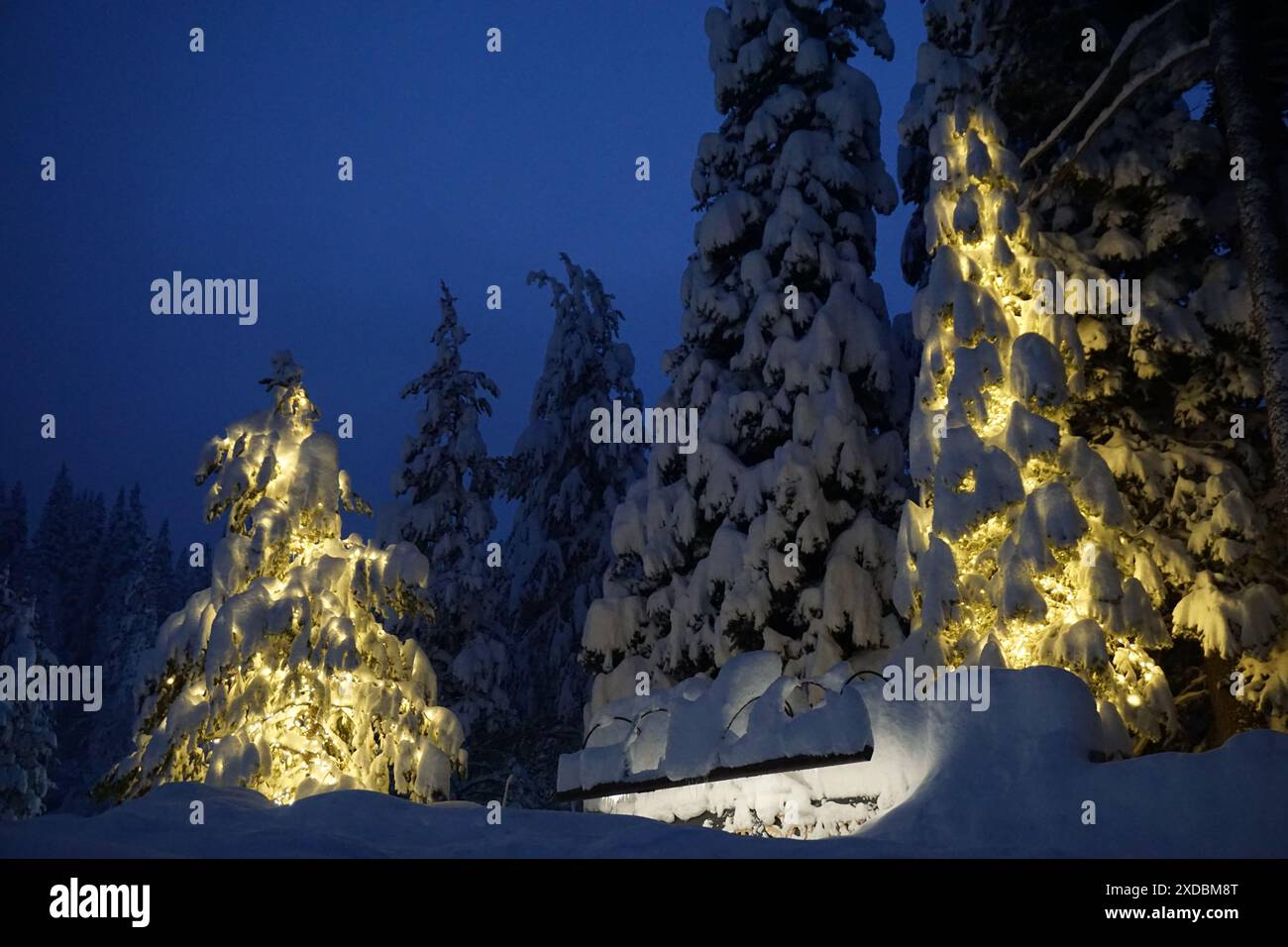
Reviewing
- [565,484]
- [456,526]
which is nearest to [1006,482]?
[456,526]

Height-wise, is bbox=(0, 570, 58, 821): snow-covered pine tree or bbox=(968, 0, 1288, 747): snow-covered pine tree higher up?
bbox=(968, 0, 1288, 747): snow-covered pine tree

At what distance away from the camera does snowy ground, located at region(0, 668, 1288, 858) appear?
389 cm

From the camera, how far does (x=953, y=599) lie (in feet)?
32.7

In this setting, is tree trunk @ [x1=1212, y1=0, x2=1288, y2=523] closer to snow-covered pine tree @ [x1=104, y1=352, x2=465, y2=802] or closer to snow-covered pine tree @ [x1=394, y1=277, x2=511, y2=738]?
snow-covered pine tree @ [x1=104, y1=352, x2=465, y2=802]

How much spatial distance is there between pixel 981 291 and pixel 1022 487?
2.09 m

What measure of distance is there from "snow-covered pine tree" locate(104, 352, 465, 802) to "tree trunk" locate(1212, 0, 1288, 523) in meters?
8.87

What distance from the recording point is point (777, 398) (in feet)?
52.4

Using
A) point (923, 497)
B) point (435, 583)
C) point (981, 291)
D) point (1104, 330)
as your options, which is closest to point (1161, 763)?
point (923, 497)

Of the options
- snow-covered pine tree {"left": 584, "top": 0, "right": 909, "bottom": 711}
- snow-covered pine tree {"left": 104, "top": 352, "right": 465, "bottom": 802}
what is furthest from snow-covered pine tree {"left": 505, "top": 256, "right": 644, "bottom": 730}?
snow-covered pine tree {"left": 104, "top": 352, "right": 465, "bottom": 802}

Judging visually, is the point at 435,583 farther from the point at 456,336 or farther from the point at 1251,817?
the point at 1251,817

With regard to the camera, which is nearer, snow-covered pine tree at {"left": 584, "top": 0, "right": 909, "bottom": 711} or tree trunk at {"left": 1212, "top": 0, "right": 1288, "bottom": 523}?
tree trunk at {"left": 1212, "top": 0, "right": 1288, "bottom": 523}

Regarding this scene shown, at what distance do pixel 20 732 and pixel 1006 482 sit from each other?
86.3 feet

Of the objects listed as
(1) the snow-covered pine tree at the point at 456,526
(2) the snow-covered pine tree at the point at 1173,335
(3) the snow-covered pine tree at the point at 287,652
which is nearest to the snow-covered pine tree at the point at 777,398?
(2) the snow-covered pine tree at the point at 1173,335

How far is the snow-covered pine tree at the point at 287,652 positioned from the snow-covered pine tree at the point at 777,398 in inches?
186
